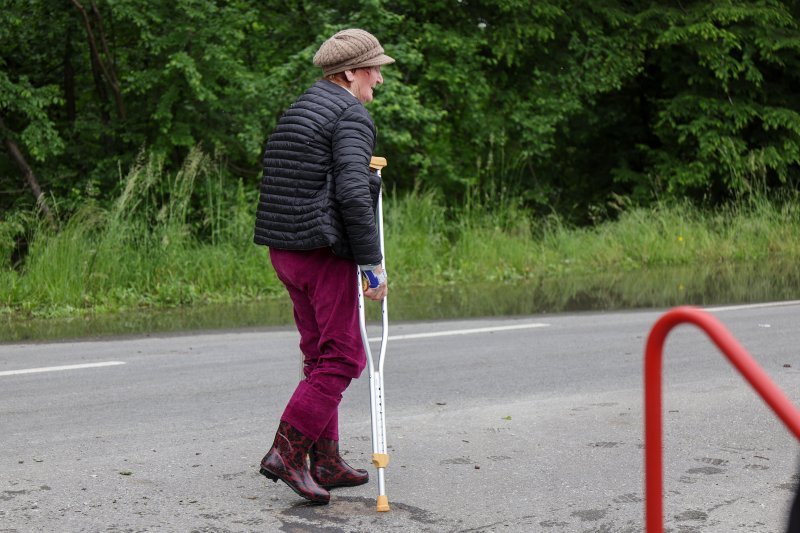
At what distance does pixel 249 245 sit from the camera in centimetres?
1486

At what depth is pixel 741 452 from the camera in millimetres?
6223

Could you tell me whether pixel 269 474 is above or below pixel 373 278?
below

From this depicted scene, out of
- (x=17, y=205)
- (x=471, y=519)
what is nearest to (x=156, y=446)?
(x=471, y=519)

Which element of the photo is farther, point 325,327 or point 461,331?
point 461,331

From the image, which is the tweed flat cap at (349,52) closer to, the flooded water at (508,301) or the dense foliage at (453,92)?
the flooded water at (508,301)

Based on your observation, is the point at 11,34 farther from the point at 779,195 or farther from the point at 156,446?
the point at 779,195

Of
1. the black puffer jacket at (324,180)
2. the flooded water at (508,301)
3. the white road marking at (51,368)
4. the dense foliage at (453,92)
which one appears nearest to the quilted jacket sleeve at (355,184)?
the black puffer jacket at (324,180)

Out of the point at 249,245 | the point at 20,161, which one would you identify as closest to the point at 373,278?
the point at 249,245

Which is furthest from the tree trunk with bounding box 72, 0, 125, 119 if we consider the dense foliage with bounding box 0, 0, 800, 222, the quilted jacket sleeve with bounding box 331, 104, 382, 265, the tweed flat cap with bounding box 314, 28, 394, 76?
the quilted jacket sleeve with bounding box 331, 104, 382, 265

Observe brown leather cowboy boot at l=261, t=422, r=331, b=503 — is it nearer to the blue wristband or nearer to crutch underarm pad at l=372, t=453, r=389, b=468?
crutch underarm pad at l=372, t=453, r=389, b=468

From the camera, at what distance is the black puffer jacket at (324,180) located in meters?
5.11

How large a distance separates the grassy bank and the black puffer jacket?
761cm

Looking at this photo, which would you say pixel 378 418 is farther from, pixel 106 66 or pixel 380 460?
pixel 106 66

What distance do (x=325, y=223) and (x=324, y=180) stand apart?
191 millimetres
